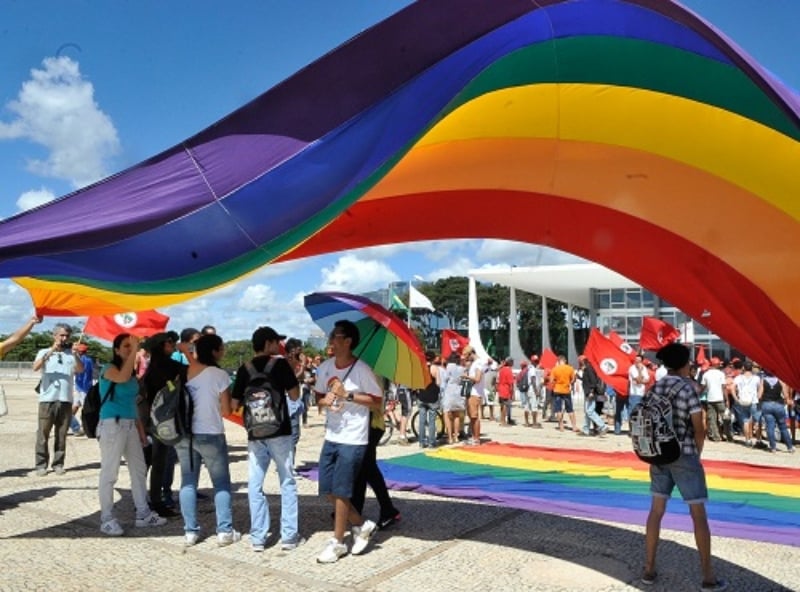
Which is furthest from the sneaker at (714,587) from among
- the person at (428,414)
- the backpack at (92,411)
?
the person at (428,414)

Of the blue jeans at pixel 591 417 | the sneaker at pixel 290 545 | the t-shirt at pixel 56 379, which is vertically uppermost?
the t-shirt at pixel 56 379

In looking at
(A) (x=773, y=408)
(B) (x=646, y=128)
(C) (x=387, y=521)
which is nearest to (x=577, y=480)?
(C) (x=387, y=521)

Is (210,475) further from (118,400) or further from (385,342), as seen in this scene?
(385,342)

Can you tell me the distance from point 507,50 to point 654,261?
2.47 m

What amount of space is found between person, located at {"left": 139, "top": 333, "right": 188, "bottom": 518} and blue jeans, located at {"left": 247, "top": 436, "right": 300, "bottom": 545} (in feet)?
3.30

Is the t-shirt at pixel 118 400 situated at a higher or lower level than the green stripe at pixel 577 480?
higher

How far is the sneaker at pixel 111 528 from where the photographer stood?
17.5 ft

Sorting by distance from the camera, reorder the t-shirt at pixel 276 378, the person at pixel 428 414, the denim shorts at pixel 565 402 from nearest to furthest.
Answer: the t-shirt at pixel 276 378 < the person at pixel 428 414 < the denim shorts at pixel 565 402

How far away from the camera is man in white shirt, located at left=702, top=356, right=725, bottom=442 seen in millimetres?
12180

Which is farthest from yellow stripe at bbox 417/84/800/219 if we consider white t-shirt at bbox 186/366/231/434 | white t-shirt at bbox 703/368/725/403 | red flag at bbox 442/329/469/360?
red flag at bbox 442/329/469/360

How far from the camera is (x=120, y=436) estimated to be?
5539 millimetres

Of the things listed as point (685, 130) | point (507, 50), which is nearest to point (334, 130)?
point (507, 50)

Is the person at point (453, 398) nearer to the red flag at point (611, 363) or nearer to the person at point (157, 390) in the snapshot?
the red flag at point (611, 363)

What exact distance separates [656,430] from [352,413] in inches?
81.1
